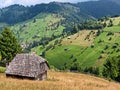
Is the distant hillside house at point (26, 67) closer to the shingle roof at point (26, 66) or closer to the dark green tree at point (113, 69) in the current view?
the shingle roof at point (26, 66)

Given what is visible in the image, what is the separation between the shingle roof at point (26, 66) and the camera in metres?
57.1

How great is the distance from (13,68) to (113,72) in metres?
83.9

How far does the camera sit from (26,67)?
2256 inches

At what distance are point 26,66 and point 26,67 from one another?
0.64 ft

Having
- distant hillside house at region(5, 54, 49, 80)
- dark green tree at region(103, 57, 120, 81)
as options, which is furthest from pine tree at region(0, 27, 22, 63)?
dark green tree at region(103, 57, 120, 81)

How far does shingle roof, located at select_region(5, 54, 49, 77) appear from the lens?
5712cm

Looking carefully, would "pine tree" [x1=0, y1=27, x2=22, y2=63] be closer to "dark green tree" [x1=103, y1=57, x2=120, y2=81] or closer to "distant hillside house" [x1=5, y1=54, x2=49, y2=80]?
"distant hillside house" [x1=5, y1=54, x2=49, y2=80]

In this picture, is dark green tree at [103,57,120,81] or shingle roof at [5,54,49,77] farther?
dark green tree at [103,57,120,81]

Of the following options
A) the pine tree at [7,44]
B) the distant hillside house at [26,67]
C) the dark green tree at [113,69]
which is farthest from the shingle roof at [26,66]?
the dark green tree at [113,69]

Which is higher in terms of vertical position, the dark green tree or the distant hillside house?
the distant hillside house

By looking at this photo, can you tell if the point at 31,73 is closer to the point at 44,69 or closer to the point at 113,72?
the point at 44,69

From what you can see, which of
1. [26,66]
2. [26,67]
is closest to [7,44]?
[26,66]

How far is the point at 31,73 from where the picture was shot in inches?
2254

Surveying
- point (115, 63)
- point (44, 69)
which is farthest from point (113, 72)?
point (44, 69)
